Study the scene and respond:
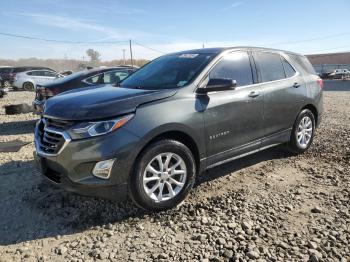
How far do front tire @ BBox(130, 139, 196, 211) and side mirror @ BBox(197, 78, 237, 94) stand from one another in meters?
0.71

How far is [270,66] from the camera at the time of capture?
16.7ft

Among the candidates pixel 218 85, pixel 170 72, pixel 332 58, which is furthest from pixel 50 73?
pixel 332 58

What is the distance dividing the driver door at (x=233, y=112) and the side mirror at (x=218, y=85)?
0.08 metres

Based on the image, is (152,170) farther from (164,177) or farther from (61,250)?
(61,250)

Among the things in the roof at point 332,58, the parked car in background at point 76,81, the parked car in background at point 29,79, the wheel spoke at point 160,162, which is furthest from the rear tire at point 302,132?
the roof at point 332,58

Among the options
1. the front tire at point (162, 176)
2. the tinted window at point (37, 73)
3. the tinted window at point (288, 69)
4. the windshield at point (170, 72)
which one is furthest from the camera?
the tinted window at point (37, 73)

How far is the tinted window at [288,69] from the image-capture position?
5.38 metres

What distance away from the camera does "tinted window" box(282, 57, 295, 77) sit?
212 inches

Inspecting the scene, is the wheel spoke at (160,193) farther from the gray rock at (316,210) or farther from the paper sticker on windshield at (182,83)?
the gray rock at (316,210)

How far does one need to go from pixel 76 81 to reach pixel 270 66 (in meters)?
4.92

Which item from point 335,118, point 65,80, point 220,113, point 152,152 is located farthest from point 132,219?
point 335,118

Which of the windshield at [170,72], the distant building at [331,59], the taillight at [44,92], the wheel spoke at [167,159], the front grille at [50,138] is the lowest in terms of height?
the wheel spoke at [167,159]

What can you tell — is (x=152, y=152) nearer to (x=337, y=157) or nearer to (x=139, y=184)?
(x=139, y=184)

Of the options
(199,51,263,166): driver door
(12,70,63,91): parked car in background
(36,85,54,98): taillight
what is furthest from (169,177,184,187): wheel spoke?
(12,70,63,91): parked car in background
